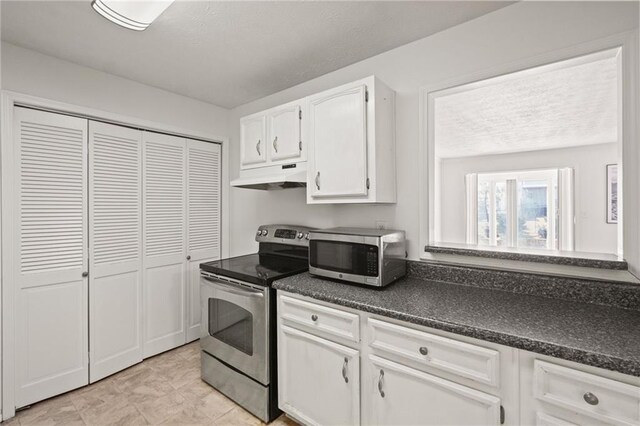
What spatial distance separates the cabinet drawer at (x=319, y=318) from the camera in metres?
Result: 1.49

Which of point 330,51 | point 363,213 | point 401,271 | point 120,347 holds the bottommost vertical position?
point 120,347

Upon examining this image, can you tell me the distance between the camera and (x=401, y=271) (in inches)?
73.0

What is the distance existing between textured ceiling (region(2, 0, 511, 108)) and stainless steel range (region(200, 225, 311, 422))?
1.34 meters

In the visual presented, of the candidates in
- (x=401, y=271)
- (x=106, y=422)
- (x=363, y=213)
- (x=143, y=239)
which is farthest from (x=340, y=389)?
(x=143, y=239)

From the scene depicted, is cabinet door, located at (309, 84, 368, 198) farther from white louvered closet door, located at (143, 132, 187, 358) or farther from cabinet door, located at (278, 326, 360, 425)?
white louvered closet door, located at (143, 132, 187, 358)

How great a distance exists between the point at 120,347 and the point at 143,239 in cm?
89

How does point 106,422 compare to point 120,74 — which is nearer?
point 106,422

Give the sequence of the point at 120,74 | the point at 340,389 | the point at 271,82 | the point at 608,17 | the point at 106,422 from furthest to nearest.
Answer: the point at 271,82
the point at 120,74
the point at 106,422
the point at 340,389
the point at 608,17

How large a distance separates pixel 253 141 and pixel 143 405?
6.82ft

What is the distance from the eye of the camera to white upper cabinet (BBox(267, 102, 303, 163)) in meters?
2.15

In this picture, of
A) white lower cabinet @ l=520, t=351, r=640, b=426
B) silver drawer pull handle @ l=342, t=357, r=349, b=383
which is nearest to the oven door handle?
silver drawer pull handle @ l=342, t=357, r=349, b=383

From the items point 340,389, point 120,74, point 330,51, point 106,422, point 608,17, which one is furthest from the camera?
point 120,74

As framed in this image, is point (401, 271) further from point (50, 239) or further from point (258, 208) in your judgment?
point (50, 239)

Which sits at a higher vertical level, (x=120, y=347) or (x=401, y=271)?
(x=401, y=271)
